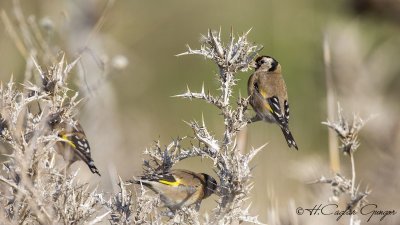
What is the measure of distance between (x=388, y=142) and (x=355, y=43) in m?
1.41

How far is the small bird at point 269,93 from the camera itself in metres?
5.91

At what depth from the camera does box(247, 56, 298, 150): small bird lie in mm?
5910

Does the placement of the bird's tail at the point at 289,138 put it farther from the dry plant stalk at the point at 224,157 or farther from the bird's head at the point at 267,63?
the dry plant stalk at the point at 224,157

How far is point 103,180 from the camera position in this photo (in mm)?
6543

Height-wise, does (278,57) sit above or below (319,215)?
above

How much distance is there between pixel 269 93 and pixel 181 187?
1682mm

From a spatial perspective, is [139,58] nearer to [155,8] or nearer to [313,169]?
[155,8]

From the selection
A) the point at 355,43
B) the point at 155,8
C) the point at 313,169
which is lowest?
the point at 313,169

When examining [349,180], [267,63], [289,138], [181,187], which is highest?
[267,63]

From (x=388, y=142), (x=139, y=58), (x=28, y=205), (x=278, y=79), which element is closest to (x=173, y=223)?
(x=28, y=205)

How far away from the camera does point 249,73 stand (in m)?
8.82

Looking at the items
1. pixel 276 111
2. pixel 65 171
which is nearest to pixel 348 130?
pixel 65 171

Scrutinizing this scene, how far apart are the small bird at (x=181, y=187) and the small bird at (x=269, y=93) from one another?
115 cm

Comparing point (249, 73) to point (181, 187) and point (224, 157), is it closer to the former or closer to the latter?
point (181, 187)
